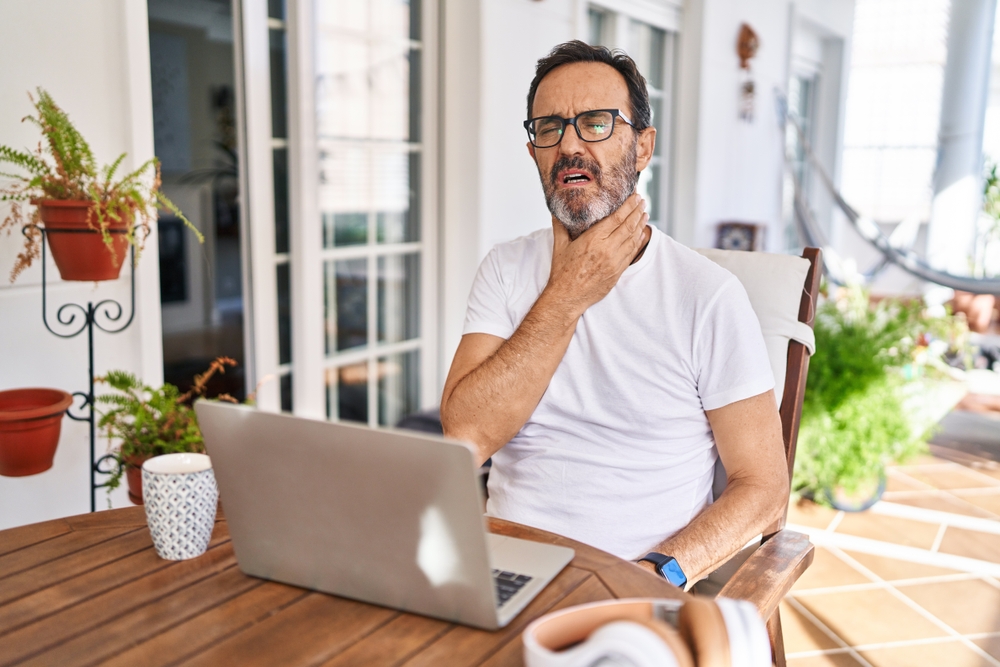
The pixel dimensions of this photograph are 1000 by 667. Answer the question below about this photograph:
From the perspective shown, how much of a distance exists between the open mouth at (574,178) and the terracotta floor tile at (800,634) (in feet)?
4.26

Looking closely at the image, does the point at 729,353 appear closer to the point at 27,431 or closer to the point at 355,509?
the point at 355,509

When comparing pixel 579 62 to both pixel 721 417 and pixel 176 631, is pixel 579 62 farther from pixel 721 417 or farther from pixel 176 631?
pixel 176 631

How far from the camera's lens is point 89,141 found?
1931mm

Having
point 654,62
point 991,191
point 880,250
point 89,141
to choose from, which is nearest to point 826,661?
point 89,141

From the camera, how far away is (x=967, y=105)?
15.2 feet

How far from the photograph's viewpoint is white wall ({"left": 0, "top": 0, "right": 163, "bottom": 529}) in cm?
179

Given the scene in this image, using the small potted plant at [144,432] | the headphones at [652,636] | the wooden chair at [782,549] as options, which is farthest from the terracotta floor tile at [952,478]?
the headphones at [652,636]

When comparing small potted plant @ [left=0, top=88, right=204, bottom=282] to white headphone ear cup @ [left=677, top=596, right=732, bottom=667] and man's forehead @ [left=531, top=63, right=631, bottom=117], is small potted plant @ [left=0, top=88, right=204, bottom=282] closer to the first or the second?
man's forehead @ [left=531, top=63, right=631, bottom=117]

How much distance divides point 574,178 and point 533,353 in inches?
13.4

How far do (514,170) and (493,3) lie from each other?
624 mm

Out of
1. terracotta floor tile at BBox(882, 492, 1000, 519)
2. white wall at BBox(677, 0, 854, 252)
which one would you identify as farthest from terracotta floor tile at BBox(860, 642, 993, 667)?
white wall at BBox(677, 0, 854, 252)

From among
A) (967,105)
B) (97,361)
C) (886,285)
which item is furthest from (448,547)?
(886,285)

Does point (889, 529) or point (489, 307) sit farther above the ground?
point (489, 307)

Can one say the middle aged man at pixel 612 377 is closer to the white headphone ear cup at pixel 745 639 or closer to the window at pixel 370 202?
the white headphone ear cup at pixel 745 639
